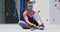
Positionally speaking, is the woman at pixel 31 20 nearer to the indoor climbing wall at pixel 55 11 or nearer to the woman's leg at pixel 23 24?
the woman's leg at pixel 23 24

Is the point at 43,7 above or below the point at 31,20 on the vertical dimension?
above

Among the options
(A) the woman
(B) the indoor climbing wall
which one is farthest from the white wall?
(A) the woman

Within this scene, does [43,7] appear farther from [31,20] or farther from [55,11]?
[31,20]

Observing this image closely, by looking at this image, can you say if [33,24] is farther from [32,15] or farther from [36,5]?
[36,5]

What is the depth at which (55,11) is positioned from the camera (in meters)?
11.7

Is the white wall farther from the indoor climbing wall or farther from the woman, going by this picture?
the woman

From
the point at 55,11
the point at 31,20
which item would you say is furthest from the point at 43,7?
the point at 31,20

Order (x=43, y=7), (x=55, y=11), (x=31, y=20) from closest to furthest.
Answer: (x=31, y=20)
(x=43, y=7)
(x=55, y=11)

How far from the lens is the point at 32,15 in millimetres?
8789

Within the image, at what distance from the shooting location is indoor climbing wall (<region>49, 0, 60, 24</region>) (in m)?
11.7

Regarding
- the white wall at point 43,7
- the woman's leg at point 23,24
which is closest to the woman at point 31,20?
the woman's leg at point 23,24

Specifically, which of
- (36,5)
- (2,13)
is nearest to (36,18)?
(36,5)

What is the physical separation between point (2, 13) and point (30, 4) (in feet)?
12.3

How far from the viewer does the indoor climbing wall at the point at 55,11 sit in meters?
11.7
